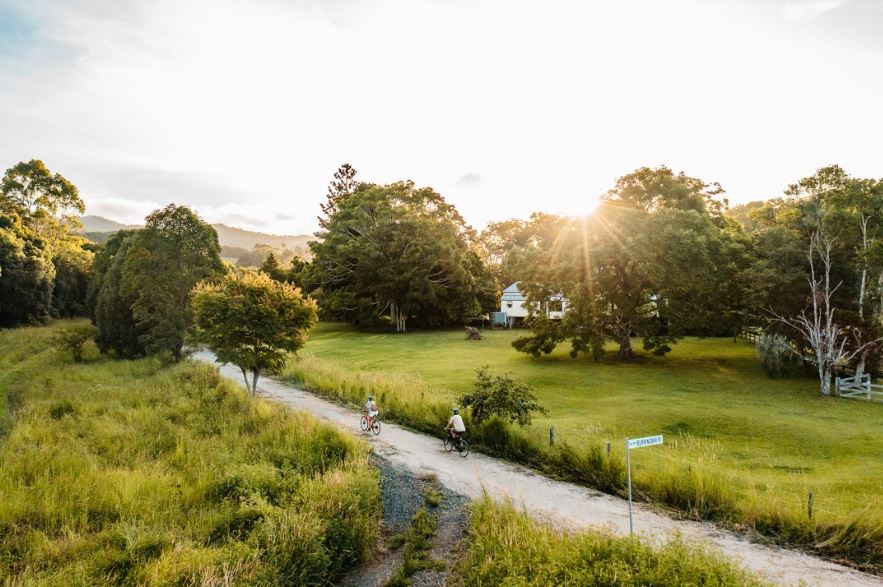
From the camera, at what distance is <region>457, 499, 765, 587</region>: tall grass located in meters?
7.94

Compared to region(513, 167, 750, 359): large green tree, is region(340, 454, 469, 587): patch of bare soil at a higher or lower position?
lower

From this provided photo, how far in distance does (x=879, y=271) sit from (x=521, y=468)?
2448cm

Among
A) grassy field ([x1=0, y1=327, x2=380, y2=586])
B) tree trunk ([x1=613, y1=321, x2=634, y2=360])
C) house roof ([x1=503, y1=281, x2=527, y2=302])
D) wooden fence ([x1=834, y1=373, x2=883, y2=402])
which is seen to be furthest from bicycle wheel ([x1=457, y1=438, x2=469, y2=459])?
house roof ([x1=503, y1=281, x2=527, y2=302])

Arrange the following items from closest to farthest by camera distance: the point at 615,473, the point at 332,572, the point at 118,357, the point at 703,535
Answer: the point at 332,572 < the point at 703,535 < the point at 615,473 < the point at 118,357

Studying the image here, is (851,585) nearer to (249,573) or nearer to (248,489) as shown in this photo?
(249,573)

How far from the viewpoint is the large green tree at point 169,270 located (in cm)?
3086

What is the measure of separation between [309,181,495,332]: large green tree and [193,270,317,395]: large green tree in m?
33.5

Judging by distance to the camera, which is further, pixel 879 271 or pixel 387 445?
pixel 879 271

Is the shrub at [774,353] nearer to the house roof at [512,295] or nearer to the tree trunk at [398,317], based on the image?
the house roof at [512,295]

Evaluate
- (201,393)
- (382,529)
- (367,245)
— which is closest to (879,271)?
(382,529)

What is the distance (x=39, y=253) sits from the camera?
2162 inches

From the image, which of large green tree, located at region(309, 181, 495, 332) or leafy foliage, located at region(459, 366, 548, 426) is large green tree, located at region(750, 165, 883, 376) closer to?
leafy foliage, located at region(459, 366, 548, 426)

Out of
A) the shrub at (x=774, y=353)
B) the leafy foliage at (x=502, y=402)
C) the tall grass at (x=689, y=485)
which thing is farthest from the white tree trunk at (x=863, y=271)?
the leafy foliage at (x=502, y=402)

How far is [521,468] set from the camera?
14938 millimetres
